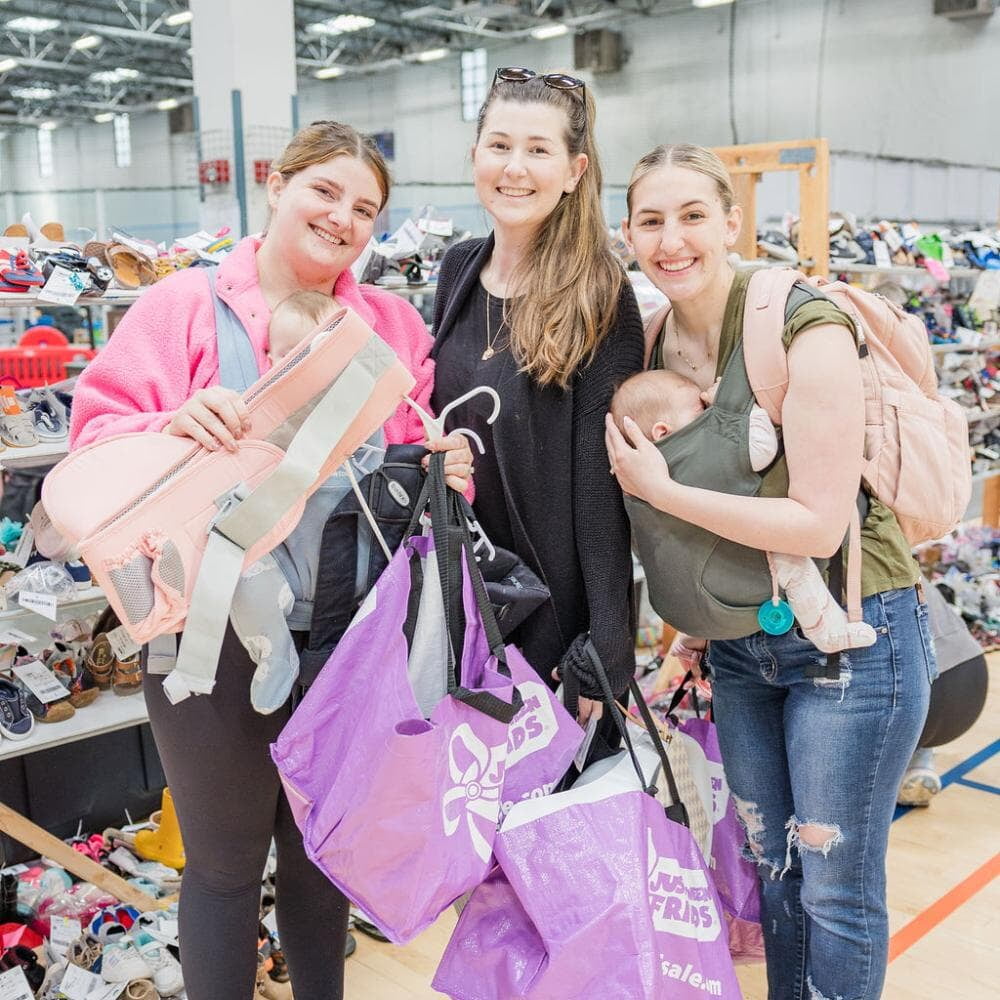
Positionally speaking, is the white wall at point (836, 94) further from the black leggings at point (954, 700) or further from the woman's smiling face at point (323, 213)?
the woman's smiling face at point (323, 213)

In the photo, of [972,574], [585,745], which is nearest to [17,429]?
[585,745]

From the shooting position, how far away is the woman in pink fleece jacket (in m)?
1.68

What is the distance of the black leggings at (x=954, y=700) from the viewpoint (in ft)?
10.1

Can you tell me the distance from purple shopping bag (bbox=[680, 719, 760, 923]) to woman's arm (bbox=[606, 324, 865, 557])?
0.61 meters

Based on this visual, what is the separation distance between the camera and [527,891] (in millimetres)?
1642

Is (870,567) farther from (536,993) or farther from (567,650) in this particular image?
(536,993)

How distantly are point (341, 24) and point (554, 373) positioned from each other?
16964 mm

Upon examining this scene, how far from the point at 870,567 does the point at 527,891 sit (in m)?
0.75

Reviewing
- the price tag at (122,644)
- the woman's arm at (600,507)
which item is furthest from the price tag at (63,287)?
the woman's arm at (600,507)

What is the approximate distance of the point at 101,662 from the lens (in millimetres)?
2992

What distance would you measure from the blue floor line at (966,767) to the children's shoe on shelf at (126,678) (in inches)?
96.3

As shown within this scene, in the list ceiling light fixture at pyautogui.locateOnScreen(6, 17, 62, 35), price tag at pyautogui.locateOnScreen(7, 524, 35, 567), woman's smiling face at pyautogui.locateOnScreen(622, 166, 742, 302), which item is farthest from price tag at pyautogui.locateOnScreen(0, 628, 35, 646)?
ceiling light fixture at pyautogui.locateOnScreen(6, 17, 62, 35)

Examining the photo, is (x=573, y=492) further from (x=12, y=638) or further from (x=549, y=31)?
(x=549, y=31)

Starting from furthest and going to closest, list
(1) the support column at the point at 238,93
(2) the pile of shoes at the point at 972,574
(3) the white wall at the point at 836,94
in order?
(3) the white wall at the point at 836,94
(1) the support column at the point at 238,93
(2) the pile of shoes at the point at 972,574
